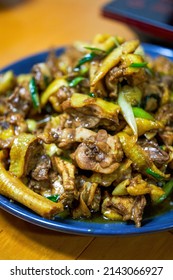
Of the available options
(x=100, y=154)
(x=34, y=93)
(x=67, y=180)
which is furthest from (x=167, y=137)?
(x=34, y=93)

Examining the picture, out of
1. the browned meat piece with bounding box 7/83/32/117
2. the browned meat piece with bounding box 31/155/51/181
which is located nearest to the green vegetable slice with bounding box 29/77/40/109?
the browned meat piece with bounding box 7/83/32/117

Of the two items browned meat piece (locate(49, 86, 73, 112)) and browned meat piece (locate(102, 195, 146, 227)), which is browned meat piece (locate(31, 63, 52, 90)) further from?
browned meat piece (locate(102, 195, 146, 227))

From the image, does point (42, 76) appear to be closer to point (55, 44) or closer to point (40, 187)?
point (40, 187)

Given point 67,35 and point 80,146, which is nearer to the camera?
point 80,146

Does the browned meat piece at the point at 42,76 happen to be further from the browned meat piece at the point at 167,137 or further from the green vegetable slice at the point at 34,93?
the browned meat piece at the point at 167,137
